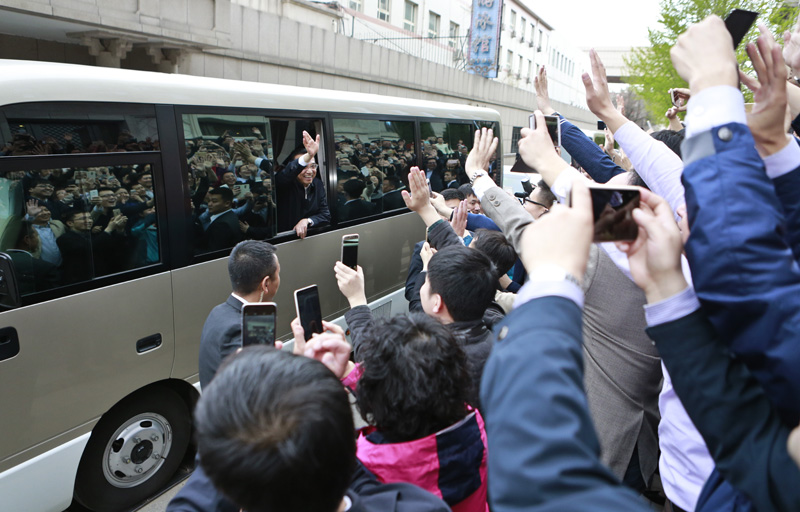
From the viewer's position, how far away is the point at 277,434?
3.31 feet

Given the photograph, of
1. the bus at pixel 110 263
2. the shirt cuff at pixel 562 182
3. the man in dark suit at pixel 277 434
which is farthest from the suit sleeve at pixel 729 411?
the bus at pixel 110 263

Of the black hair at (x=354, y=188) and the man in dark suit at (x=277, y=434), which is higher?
the man in dark suit at (x=277, y=434)

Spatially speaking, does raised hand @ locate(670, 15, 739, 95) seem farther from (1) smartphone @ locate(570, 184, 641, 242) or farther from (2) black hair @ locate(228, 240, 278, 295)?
(2) black hair @ locate(228, 240, 278, 295)

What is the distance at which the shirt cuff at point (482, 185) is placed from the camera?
7.67 feet

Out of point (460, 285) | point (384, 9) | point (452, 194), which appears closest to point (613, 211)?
point (460, 285)

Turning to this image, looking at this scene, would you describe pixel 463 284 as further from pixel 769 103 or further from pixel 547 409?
pixel 547 409

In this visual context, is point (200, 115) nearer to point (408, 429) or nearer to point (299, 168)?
point (299, 168)

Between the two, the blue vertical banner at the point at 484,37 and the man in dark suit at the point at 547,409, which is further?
the blue vertical banner at the point at 484,37

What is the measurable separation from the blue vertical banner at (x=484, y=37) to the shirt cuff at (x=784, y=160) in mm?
22669

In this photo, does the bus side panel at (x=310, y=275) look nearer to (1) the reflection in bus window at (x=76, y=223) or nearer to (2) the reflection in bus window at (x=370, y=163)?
(2) the reflection in bus window at (x=370, y=163)

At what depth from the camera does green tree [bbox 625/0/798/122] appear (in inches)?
396

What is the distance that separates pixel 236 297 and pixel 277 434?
2.03m

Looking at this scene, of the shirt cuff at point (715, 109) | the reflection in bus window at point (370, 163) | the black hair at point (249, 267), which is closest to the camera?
the shirt cuff at point (715, 109)

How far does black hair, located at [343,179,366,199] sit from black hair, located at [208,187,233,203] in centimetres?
159
